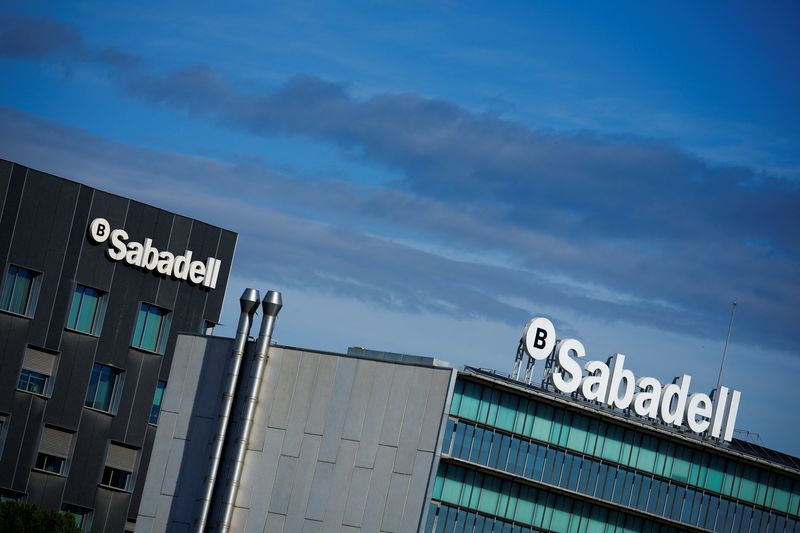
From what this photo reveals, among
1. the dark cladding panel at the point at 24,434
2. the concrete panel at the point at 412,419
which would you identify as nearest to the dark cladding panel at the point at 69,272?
the dark cladding panel at the point at 24,434

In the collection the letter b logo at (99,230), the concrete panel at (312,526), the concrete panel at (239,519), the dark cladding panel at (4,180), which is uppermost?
the dark cladding panel at (4,180)

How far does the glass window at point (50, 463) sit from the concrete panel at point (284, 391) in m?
20.0

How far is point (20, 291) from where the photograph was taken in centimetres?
8400

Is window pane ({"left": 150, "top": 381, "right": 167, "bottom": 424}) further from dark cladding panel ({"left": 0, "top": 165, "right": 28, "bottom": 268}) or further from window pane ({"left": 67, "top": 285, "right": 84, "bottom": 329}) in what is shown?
dark cladding panel ({"left": 0, "top": 165, "right": 28, "bottom": 268})

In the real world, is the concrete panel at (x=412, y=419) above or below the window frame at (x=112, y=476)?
above

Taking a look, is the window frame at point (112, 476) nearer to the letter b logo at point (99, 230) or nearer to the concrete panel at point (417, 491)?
the letter b logo at point (99, 230)

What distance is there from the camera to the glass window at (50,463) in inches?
3344

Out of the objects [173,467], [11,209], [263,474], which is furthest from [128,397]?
[263,474]

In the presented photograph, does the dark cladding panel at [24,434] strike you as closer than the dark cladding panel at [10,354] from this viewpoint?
No

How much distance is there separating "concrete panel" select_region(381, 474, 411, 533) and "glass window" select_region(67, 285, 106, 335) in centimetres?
2906

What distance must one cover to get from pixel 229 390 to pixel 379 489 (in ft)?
40.7

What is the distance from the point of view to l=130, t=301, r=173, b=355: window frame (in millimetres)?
90000

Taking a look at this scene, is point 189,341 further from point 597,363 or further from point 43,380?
point 597,363

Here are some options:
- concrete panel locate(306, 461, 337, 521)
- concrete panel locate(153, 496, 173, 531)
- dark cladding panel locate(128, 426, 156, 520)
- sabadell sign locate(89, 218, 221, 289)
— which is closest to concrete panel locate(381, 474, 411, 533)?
concrete panel locate(306, 461, 337, 521)
